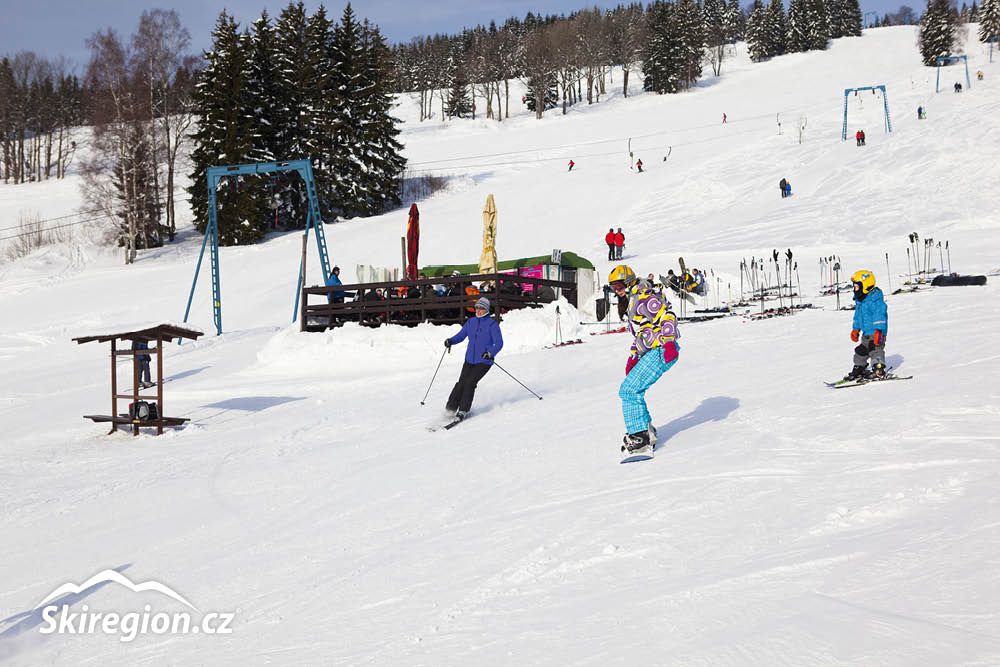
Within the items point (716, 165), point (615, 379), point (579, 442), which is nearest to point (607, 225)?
point (716, 165)

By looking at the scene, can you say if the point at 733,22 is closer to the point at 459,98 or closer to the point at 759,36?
the point at 759,36

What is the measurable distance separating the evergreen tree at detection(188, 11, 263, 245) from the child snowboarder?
34468 millimetres

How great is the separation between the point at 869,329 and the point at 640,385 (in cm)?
385

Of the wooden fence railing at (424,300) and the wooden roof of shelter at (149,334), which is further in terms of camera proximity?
the wooden fence railing at (424,300)

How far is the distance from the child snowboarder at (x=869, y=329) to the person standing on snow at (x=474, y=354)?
4451mm

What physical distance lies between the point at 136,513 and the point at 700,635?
5918 millimetres

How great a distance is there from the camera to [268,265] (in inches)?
1364

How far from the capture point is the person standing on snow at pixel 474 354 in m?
11.2

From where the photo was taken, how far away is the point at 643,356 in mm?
7887

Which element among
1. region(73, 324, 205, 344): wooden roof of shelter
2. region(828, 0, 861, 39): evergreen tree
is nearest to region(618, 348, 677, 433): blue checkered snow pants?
region(73, 324, 205, 344): wooden roof of shelter

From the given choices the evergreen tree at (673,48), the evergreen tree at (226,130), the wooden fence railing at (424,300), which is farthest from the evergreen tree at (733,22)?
the wooden fence railing at (424,300)

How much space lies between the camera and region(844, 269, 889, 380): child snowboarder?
10.1 m

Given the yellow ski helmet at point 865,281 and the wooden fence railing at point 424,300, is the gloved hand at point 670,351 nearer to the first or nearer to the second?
the yellow ski helmet at point 865,281

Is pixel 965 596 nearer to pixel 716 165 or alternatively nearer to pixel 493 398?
pixel 493 398
